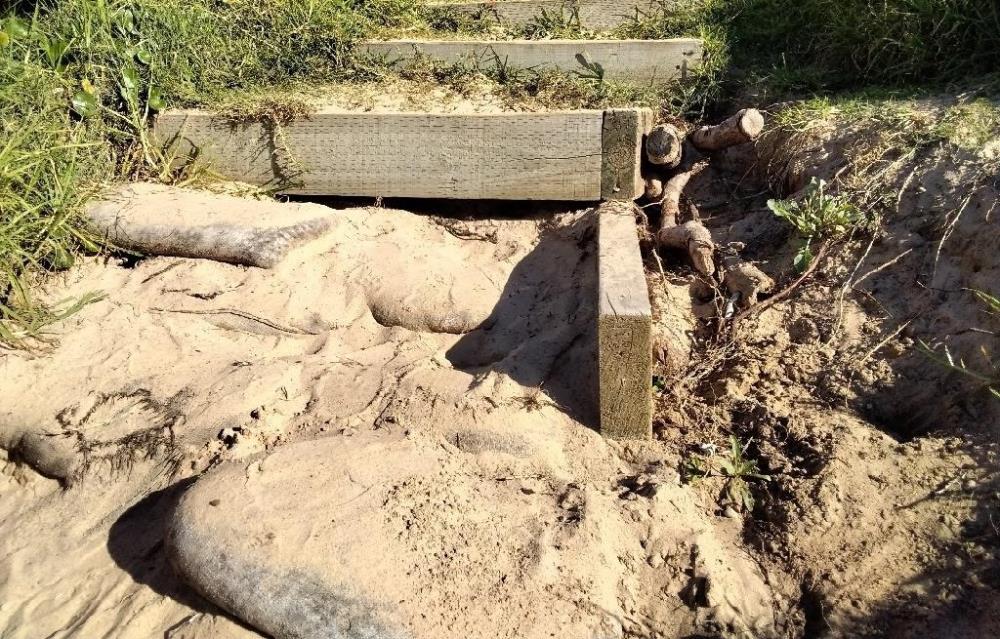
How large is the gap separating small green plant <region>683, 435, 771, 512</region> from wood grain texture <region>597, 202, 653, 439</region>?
0.23 m

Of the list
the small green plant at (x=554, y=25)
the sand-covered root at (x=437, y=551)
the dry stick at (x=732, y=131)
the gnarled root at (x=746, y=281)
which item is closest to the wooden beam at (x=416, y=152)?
the dry stick at (x=732, y=131)

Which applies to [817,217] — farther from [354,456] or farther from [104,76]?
[104,76]

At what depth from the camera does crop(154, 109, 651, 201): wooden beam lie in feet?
14.9

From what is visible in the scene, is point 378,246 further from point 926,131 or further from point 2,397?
point 926,131

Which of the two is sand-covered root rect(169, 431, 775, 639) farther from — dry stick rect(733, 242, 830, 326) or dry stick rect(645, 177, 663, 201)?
dry stick rect(645, 177, 663, 201)

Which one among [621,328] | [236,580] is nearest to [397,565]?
[236,580]

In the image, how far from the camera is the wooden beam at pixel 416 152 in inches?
179

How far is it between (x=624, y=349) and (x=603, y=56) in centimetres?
269

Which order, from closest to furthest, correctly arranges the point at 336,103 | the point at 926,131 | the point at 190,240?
the point at 926,131 → the point at 190,240 → the point at 336,103

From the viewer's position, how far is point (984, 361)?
299 cm

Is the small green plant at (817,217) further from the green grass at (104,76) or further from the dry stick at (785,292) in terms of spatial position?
the green grass at (104,76)

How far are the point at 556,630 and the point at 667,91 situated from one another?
362cm

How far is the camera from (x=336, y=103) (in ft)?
16.0

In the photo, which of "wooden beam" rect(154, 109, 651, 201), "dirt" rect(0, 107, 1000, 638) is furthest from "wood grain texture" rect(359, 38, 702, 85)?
"dirt" rect(0, 107, 1000, 638)
